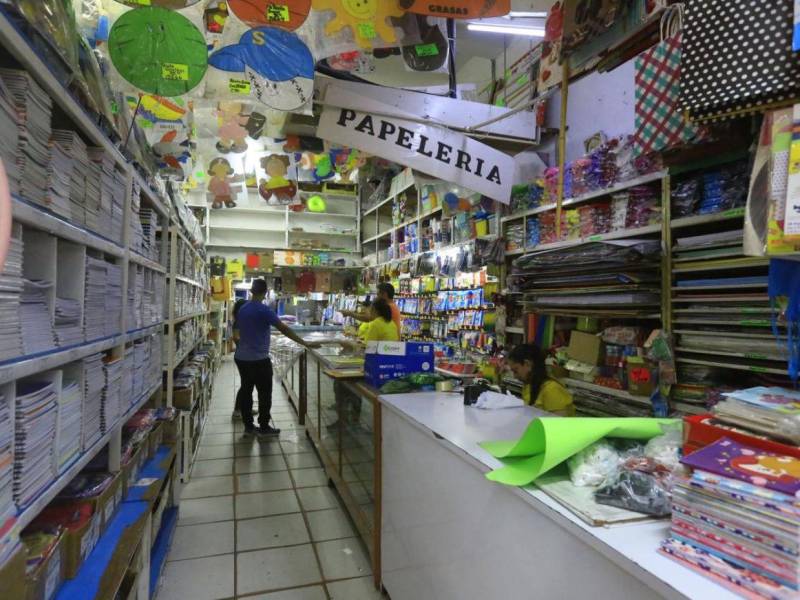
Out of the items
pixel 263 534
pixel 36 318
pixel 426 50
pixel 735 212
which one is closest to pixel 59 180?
pixel 36 318

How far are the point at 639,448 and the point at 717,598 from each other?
580mm

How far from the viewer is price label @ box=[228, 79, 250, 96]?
2.84m

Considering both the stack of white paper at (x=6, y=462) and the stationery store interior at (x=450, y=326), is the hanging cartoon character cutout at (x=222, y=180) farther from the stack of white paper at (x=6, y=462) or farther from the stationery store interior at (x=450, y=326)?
the stack of white paper at (x=6, y=462)

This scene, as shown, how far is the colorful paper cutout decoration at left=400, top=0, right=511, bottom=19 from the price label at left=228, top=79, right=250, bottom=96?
105 cm

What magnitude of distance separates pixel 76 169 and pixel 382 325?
3560mm

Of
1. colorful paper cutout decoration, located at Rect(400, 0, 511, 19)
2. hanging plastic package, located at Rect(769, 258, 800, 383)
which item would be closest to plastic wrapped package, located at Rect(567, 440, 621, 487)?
hanging plastic package, located at Rect(769, 258, 800, 383)

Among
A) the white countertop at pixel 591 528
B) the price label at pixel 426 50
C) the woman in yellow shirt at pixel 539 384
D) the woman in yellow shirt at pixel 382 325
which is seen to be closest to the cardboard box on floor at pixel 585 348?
the woman in yellow shirt at pixel 539 384

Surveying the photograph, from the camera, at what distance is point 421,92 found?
3826 mm

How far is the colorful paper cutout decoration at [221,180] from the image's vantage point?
6.23 meters

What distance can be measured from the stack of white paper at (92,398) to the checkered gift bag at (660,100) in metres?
2.68

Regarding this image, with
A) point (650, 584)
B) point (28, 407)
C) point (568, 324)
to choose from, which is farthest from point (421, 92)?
point (650, 584)

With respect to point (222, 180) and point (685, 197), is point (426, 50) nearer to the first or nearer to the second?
point (685, 197)

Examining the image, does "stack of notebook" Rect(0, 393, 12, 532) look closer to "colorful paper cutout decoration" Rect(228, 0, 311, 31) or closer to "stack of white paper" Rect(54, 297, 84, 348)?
"stack of white paper" Rect(54, 297, 84, 348)

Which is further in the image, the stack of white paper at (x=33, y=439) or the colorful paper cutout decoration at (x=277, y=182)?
the colorful paper cutout decoration at (x=277, y=182)
